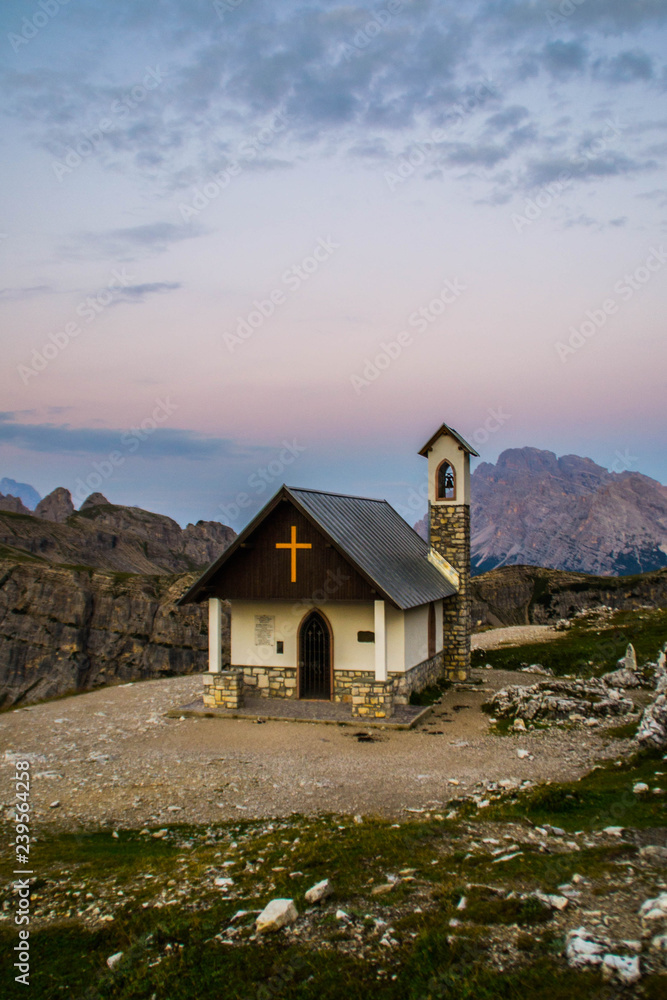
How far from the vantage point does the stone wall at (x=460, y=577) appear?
2520cm

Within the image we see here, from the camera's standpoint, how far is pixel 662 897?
674 cm

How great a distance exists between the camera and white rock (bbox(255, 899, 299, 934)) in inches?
275

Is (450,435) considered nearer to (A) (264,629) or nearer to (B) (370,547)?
(B) (370,547)

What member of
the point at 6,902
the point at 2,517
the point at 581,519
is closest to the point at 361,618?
the point at 6,902

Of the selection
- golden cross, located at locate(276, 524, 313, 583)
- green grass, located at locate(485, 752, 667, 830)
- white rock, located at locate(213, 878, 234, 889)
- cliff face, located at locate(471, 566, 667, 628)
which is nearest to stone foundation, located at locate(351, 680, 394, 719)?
golden cross, located at locate(276, 524, 313, 583)

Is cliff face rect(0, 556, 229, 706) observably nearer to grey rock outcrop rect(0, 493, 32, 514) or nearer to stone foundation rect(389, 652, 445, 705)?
stone foundation rect(389, 652, 445, 705)

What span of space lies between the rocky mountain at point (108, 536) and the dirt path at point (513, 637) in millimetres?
64963

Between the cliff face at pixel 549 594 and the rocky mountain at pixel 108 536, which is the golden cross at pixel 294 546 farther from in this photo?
the rocky mountain at pixel 108 536

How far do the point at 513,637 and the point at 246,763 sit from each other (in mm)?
22022

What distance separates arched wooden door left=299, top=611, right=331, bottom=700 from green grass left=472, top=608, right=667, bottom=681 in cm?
859

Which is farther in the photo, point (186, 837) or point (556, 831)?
point (186, 837)

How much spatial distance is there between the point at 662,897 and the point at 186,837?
22.3 ft

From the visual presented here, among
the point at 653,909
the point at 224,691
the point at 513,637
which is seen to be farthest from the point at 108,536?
the point at 653,909

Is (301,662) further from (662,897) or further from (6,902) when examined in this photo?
(662,897)
